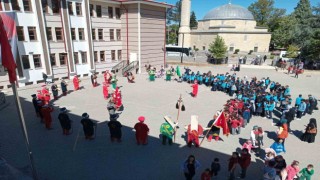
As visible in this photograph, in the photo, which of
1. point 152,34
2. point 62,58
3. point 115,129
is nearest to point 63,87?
point 62,58

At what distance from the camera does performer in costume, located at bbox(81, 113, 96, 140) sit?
33.3ft

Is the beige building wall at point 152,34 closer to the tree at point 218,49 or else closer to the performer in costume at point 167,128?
the tree at point 218,49

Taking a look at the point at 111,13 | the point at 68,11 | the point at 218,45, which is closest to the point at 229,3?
the point at 218,45

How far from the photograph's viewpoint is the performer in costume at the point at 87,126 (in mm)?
10141

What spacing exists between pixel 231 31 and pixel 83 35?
44.8 m

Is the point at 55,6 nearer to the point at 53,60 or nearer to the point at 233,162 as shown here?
the point at 53,60

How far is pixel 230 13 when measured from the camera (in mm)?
63719

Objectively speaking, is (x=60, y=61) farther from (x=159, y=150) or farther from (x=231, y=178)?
(x=231, y=178)

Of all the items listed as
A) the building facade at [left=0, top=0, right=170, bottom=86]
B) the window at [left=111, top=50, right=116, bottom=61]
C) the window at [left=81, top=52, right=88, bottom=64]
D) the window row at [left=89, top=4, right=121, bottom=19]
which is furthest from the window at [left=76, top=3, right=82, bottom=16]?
the window at [left=111, top=50, right=116, bottom=61]

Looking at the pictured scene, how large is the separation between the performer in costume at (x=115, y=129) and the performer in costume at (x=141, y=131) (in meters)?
0.87

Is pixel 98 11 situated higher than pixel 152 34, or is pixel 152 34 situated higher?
pixel 98 11

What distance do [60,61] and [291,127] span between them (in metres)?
22.2

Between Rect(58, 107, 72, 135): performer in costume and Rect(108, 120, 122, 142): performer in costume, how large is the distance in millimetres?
2347

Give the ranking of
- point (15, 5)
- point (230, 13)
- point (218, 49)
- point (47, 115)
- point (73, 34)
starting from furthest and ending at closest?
point (230, 13) → point (218, 49) → point (73, 34) → point (15, 5) → point (47, 115)
